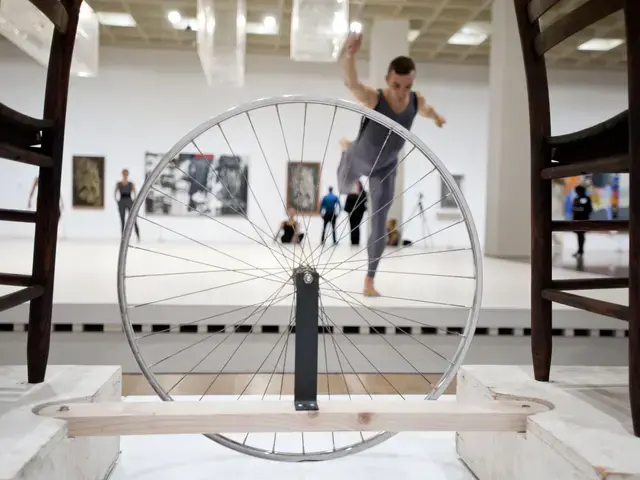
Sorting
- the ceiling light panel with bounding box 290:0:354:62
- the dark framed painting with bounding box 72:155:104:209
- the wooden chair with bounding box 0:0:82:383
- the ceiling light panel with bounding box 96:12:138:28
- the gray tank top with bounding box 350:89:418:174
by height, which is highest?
the ceiling light panel with bounding box 96:12:138:28

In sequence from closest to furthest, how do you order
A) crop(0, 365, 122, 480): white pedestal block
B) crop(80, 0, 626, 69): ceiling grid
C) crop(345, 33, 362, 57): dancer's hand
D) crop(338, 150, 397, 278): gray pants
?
crop(0, 365, 122, 480): white pedestal block
crop(345, 33, 362, 57): dancer's hand
crop(338, 150, 397, 278): gray pants
crop(80, 0, 626, 69): ceiling grid

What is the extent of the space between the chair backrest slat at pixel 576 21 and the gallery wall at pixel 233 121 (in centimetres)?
874

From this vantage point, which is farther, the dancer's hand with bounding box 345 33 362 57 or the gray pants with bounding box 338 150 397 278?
the gray pants with bounding box 338 150 397 278

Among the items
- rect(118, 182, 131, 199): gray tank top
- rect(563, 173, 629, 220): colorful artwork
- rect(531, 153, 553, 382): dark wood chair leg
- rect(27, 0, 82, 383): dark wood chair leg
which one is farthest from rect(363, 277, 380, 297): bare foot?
rect(563, 173, 629, 220): colorful artwork

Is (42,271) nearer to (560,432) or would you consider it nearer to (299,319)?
(299,319)

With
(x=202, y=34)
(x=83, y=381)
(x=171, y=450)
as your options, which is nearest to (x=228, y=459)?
(x=171, y=450)

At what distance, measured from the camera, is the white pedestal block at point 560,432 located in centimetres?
80

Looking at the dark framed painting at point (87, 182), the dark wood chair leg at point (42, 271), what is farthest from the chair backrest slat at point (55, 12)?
the dark framed painting at point (87, 182)

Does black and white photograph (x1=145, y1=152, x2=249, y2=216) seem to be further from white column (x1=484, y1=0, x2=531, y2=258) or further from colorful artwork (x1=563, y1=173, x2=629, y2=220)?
colorful artwork (x1=563, y1=173, x2=629, y2=220)

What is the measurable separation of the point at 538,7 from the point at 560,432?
0.89 m

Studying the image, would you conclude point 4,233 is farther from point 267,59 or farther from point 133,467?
point 133,467

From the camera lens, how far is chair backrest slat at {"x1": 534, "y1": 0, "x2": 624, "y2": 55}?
1.06 meters

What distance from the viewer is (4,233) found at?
32.2 feet

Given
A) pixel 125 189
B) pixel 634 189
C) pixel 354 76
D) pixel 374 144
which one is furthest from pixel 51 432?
pixel 125 189
